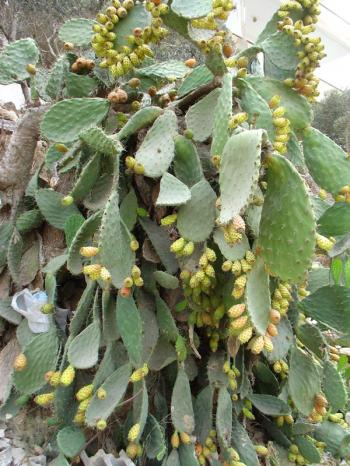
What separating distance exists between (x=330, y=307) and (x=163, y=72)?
89cm

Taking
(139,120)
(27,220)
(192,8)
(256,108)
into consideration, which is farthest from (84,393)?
(192,8)

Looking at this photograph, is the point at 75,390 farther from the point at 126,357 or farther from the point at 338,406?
the point at 338,406

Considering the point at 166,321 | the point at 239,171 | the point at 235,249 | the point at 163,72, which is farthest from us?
the point at 163,72

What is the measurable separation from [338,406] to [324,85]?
49.6 feet

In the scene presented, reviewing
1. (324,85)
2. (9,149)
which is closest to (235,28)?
(324,85)

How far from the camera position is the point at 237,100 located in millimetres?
1272

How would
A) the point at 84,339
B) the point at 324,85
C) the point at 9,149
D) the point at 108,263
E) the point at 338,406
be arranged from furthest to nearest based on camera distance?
the point at 324,85
the point at 9,149
the point at 338,406
the point at 84,339
the point at 108,263

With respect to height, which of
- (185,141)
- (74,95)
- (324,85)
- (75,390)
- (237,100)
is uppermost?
(237,100)

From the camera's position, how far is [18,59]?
157 cm

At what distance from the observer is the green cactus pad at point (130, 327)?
111 centimetres

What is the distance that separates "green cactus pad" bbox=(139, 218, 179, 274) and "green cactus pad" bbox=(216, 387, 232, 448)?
0.40m

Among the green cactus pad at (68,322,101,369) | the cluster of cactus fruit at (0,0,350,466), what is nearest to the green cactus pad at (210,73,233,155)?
the cluster of cactus fruit at (0,0,350,466)

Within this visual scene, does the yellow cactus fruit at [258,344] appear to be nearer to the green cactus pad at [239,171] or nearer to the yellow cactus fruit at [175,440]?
the green cactus pad at [239,171]

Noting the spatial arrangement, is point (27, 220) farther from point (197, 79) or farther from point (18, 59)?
point (197, 79)
